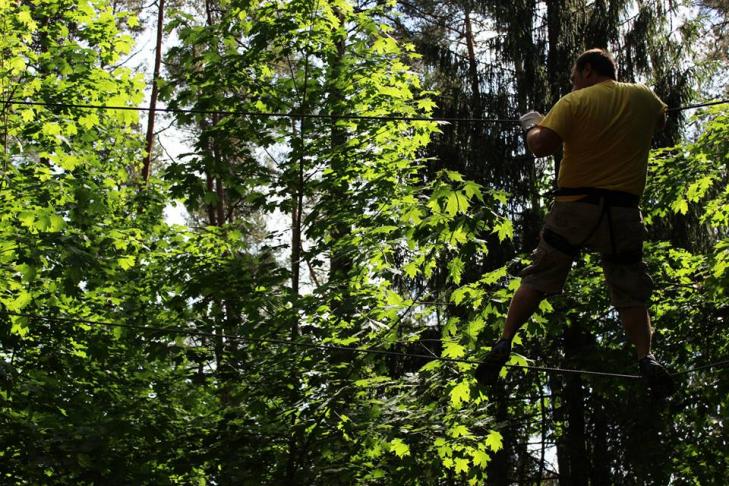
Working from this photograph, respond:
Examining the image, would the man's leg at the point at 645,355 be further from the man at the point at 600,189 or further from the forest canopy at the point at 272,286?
the forest canopy at the point at 272,286

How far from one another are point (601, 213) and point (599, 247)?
217mm

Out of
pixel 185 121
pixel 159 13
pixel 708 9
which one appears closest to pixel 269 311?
pixel 185 121

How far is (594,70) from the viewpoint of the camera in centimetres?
440

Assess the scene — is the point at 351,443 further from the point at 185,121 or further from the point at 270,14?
the point at 270,14

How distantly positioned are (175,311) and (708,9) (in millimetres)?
16023

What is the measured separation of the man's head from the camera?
4.39 metres

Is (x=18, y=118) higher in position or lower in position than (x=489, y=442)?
higher

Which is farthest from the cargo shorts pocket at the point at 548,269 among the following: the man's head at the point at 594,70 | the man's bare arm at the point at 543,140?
the man's head at the point at 594,70

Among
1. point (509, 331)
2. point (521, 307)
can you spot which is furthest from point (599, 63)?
point (509, 331)

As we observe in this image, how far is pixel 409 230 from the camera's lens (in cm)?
702

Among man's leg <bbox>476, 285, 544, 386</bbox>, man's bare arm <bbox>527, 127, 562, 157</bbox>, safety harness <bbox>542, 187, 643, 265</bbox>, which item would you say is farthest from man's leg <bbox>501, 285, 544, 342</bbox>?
man's bare arm <bbox>527, 127, 562, 157</bbox>

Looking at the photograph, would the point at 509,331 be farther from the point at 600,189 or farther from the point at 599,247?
the point at 600,189

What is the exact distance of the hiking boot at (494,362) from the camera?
4.48 meters

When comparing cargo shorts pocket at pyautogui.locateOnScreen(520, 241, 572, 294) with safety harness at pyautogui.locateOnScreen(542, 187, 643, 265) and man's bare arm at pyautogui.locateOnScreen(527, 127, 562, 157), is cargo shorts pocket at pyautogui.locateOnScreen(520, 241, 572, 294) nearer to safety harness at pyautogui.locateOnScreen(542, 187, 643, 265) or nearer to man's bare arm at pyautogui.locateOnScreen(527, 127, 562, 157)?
safety harness at pyautogui.locateOnScreen(542, 187, 643, 265)
